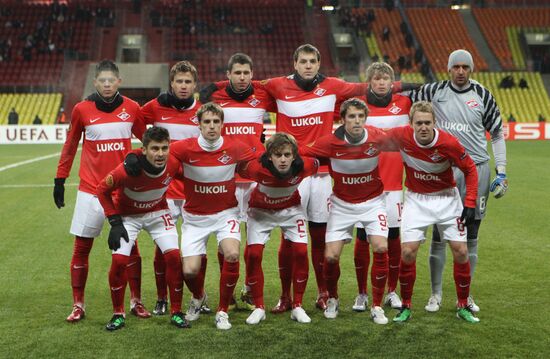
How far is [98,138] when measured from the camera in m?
6.55

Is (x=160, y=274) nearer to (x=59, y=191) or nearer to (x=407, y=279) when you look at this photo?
(x=59, y=191)

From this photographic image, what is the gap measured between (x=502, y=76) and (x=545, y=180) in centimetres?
2205

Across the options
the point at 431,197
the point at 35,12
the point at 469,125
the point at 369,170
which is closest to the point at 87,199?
the point at 369,170

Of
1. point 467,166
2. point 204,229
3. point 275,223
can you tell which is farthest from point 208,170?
point 467,166

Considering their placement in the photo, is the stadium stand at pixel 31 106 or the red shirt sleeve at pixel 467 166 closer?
the red shirt sleeve at pixel 467 166

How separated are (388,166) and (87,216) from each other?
8.62 ft

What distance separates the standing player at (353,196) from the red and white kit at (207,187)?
2.12 feet

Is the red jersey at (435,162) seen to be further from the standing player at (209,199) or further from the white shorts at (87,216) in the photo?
the white shorts at (87,216)

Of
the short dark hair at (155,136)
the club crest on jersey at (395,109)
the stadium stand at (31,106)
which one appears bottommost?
the stadium stand at (31,106)

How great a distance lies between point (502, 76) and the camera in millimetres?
37625

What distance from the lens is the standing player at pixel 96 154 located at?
6.49 m

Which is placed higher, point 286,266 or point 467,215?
point 467,215

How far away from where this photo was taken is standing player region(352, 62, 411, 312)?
272 inches

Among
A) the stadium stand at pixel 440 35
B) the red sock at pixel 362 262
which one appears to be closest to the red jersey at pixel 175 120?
the red sock at pixel 362 262
